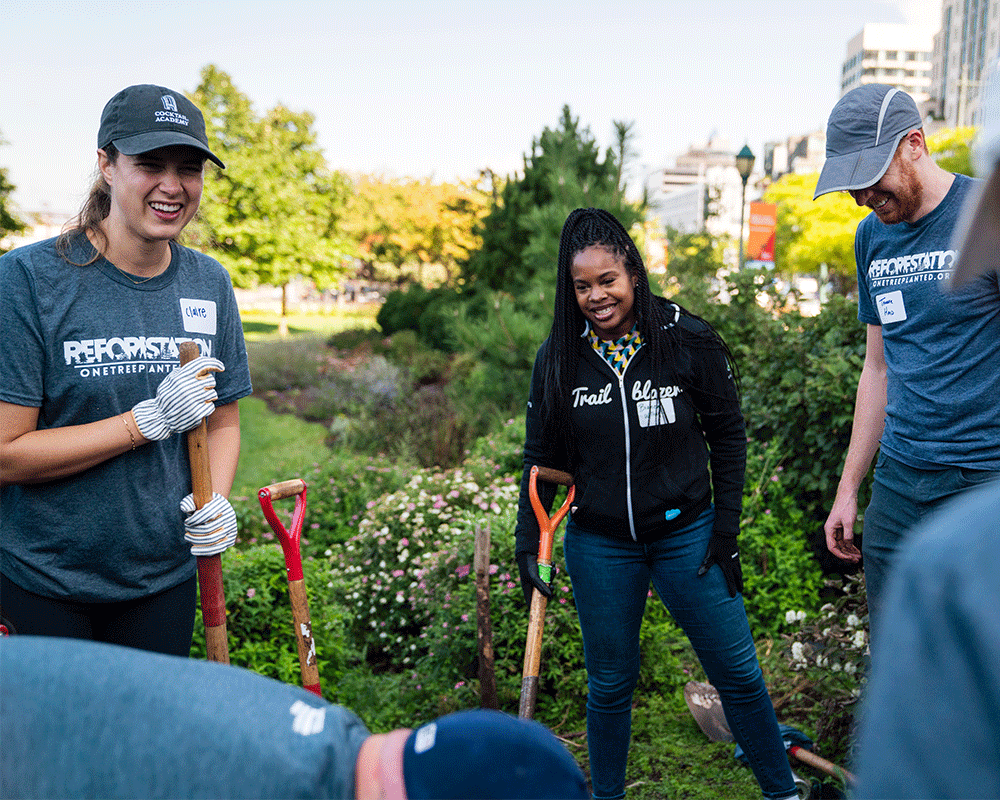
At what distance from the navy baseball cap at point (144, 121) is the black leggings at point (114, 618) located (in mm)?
1178

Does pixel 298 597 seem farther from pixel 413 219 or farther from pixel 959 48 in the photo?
pixel 959 48

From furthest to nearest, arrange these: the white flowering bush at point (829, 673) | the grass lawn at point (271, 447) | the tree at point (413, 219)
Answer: the tree at point (413, 219)
the grass lawn at point (271, 447)
the white flowering bush at point (829, 673)

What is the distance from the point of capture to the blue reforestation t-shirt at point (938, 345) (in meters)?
2.40

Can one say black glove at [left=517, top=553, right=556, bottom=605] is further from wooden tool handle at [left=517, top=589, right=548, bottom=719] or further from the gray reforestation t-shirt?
the gray reforestation t-shirt

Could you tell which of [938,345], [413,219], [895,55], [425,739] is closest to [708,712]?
[938,345]

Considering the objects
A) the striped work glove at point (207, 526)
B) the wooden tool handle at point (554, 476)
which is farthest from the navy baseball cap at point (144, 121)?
the wooden tool handle at point (554, 476)

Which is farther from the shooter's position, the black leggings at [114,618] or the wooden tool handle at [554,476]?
the wooden tool handle at [554,476]

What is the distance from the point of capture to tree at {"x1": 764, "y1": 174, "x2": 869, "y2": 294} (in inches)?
1309

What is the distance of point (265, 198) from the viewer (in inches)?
1007

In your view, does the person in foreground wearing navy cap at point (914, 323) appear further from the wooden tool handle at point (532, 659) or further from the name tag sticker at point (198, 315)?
the name tag sticker at point (198, 315)

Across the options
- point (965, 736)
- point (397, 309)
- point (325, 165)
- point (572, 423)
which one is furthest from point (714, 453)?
point (325, 165)

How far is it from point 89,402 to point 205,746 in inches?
57.2

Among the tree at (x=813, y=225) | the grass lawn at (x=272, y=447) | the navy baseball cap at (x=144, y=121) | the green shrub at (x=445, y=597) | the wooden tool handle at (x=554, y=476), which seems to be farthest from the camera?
the tree at (x=813, y=225)

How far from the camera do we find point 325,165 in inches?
1195
